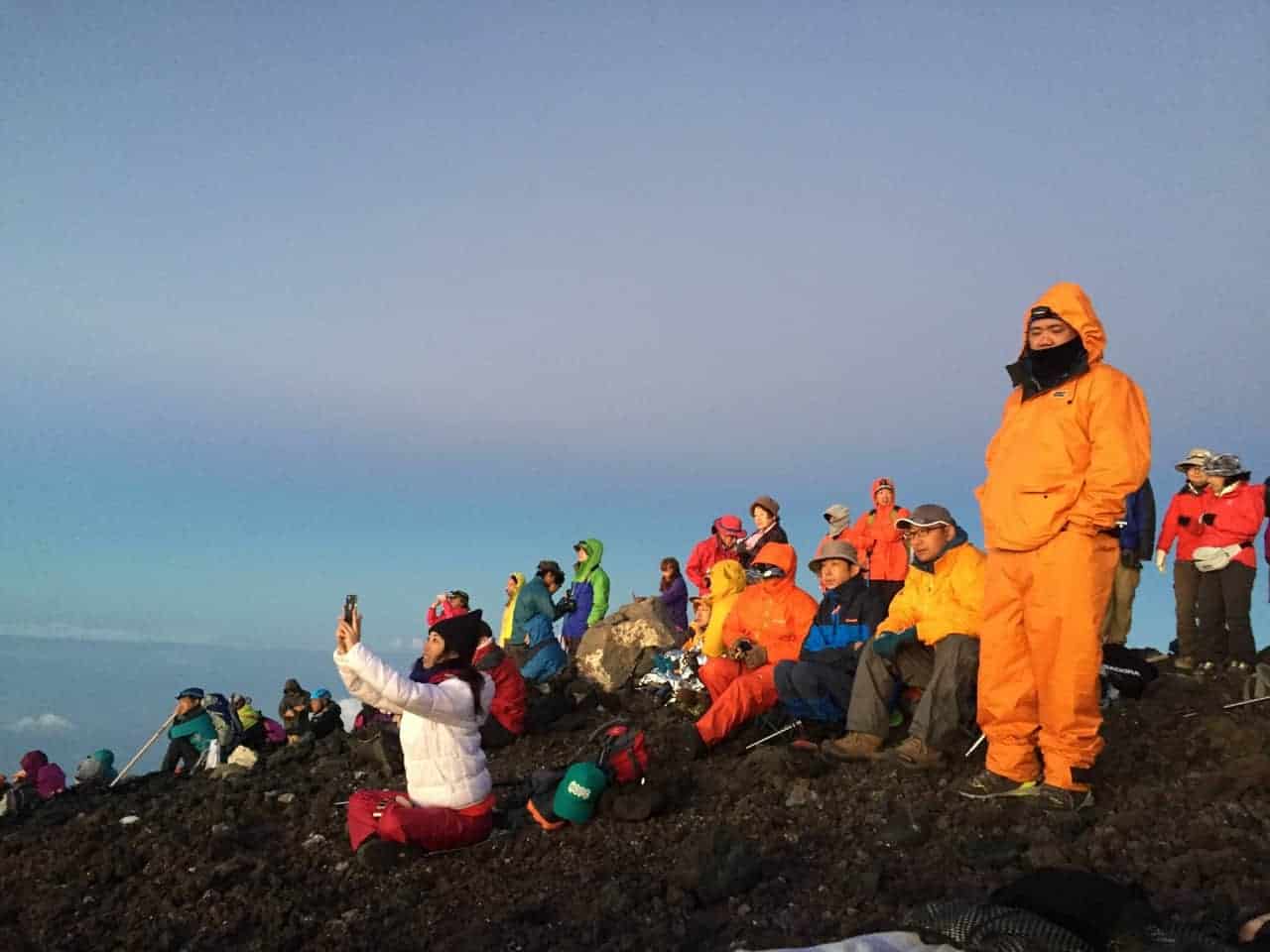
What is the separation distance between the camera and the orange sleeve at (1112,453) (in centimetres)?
660

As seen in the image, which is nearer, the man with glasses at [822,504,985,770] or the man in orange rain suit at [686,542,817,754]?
the man with glasses at [822,504,985,770]

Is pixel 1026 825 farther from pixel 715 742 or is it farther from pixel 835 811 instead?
pixel 715 742

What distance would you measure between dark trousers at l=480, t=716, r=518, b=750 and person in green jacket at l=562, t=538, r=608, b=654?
16.0ft

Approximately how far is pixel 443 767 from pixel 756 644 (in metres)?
3.65

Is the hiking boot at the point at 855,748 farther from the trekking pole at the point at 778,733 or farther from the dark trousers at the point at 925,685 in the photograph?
the trekking pole at the point at 778,733

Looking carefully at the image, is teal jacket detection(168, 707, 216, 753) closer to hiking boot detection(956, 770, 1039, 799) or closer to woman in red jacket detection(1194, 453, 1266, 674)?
hiking boot detection(956, 770, 1039, 799)

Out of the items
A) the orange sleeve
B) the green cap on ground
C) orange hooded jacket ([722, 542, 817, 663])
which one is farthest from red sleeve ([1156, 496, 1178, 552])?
the green cap on ground

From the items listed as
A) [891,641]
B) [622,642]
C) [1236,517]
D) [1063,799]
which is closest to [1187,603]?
[1236,517]

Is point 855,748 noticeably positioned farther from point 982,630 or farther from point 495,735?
point 495,735

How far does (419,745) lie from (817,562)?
4243 mm

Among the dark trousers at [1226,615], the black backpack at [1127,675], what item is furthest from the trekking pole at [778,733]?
the dark trousers at [1226,615]

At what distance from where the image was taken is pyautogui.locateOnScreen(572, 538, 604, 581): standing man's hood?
17.3 m

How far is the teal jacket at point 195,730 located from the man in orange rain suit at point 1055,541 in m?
11.8

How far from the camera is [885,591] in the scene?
33.3ft
